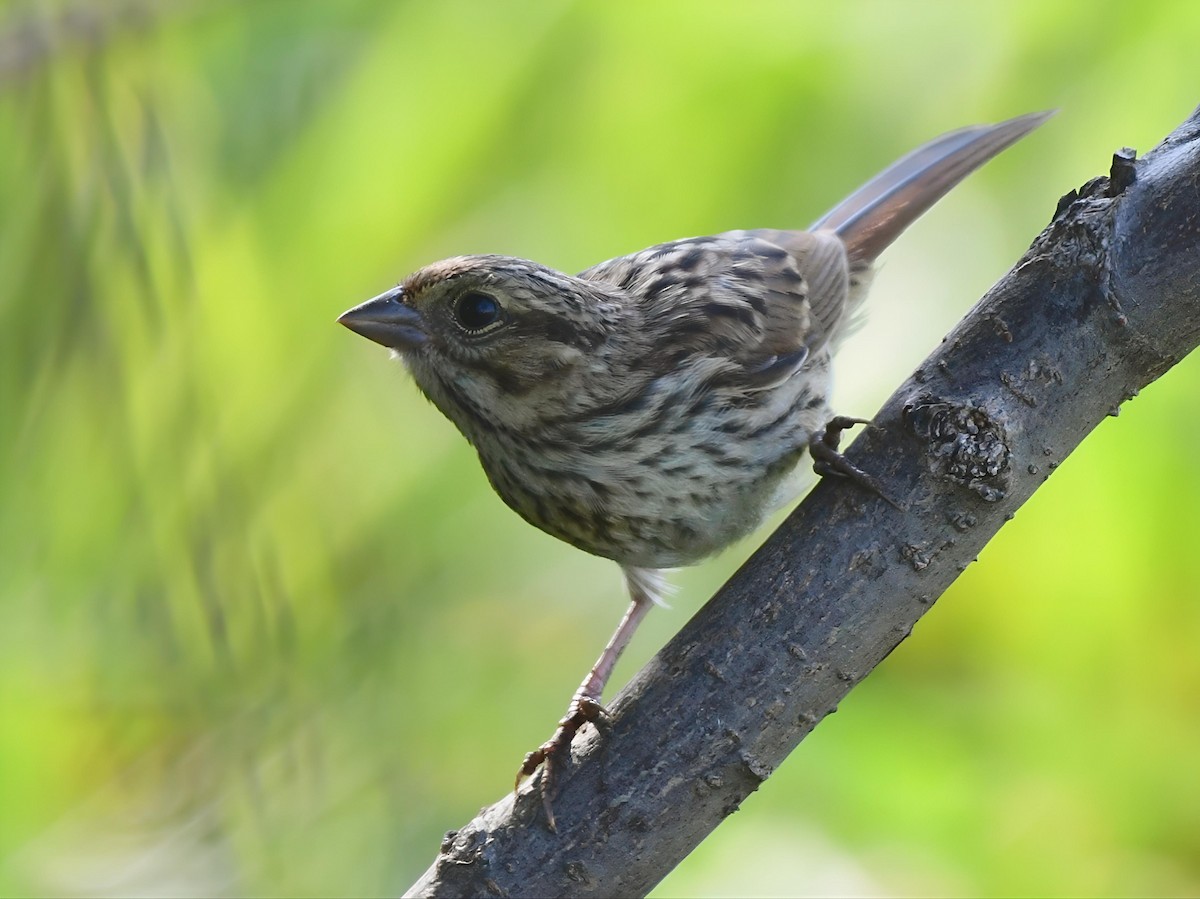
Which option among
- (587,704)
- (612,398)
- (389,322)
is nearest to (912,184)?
(612,398)

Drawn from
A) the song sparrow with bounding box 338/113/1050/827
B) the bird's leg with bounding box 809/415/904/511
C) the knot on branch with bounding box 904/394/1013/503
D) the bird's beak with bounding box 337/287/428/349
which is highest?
the bird's beak with bounding box 337/287/428/349

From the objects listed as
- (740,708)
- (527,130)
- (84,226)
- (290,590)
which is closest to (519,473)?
(290,590)

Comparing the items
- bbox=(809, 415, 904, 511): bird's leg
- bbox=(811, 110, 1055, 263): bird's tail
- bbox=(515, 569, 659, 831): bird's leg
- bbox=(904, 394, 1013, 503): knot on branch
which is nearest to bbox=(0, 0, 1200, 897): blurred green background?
bbox=(811, 110, 1055, 263): bird's tail

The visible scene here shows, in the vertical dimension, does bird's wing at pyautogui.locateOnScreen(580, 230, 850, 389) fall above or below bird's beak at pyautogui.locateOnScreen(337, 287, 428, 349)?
below

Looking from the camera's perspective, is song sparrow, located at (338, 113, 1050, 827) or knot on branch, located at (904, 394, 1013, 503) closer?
knot on branch, located at (904, 394, 1013, 503)

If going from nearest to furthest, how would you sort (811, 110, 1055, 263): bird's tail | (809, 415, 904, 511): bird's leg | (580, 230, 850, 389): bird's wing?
(809, 415, 904, 511): bird's leg, (580, 230, 850, 389): bird's wing, (811, 110, 1055, 263): bird's tail

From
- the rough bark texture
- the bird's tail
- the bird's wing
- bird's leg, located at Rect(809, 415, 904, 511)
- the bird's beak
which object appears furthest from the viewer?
the bird's tail

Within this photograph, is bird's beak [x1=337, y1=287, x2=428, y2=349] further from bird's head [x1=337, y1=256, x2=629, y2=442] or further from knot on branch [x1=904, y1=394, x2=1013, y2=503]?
knot on branch [x1=904, y1=394, x2=1013, y2=503]

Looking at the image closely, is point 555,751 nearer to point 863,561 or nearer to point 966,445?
point 863,561
